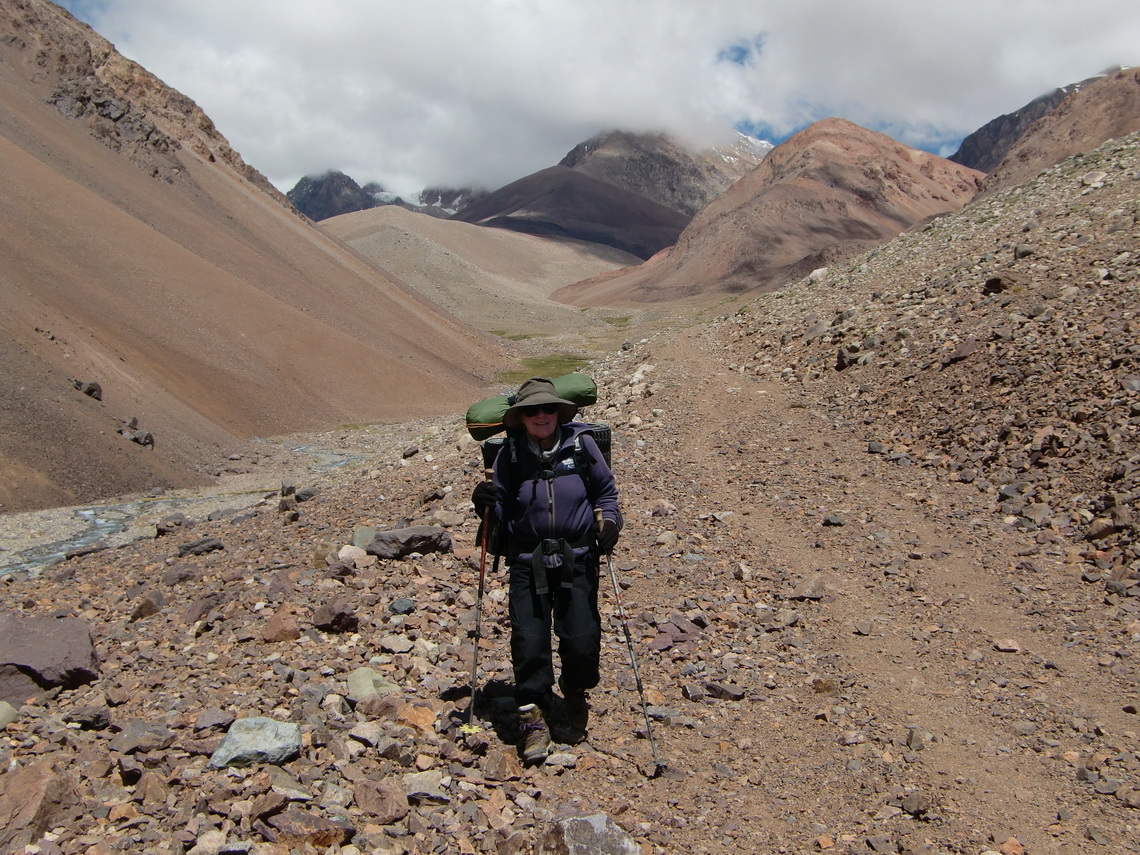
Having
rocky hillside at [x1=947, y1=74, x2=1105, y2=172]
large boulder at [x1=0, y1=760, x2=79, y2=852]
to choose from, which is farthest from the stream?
rocky hillside at [x1=947, y1=74, x2=1105, y2=172]

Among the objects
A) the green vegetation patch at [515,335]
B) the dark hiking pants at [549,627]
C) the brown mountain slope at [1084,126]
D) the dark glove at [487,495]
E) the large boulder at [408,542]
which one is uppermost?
the brown mountain slope at [1084,126]

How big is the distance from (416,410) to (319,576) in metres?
25.9

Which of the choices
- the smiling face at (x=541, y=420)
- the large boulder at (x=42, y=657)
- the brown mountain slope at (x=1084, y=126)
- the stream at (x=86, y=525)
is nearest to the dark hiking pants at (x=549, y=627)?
the smiling face at (x=541, y=420)

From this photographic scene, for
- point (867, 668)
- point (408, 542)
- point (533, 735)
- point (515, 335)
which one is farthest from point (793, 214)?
point (533, 735)

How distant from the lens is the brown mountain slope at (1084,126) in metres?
58.7

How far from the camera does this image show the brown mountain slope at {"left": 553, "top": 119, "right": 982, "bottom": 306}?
9594cm

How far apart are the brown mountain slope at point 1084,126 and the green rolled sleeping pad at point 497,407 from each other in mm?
58323

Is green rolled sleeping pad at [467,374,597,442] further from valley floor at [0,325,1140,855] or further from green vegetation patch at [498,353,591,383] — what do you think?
green vegetation patch at [498,353,591,383]

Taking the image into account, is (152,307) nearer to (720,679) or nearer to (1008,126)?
(720,679)

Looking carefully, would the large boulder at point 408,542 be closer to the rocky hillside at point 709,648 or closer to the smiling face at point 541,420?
the rocky hillside at point 709,648

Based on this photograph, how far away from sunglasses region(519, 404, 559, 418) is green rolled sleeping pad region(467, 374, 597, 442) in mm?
512

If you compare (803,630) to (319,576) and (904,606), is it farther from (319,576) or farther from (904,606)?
(319,576)

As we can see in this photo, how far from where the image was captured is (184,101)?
196 feet

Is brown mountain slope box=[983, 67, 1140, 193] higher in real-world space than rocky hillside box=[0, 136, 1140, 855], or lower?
higher
